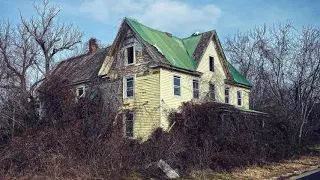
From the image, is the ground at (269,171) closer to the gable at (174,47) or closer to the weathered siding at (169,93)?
the weathered siding at (169,93)

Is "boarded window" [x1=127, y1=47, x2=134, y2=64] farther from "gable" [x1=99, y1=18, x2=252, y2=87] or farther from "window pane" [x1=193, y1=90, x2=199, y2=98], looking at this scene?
"window pane" [x1=193, y1=90, x2=199, y2=98]

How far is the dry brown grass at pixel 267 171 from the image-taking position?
519 inches

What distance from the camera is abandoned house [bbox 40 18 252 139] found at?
68.6ft

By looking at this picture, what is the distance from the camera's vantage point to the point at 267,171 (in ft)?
49.0

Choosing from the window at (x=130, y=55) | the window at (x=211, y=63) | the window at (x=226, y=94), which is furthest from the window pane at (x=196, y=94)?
the window at (x=130, y=55)

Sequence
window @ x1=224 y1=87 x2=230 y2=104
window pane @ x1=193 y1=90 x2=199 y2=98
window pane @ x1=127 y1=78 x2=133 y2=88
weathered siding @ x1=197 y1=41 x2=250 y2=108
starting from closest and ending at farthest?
window pane @ x1=127 y1=78 x2=133 y2=88 → window pane @ x1=193 y1=90 x2=199 y2=98 → weathered siding @ x1=197 y1=41 x2=250 y2=108 → window @ x1=224 y1=87 x2=230 y2=104

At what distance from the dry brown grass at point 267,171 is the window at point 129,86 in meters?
9.94

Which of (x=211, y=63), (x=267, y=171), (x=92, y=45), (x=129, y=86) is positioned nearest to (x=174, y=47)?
(x=211, y=63)

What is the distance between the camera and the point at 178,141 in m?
15.7

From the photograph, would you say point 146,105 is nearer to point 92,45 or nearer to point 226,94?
point 226,94

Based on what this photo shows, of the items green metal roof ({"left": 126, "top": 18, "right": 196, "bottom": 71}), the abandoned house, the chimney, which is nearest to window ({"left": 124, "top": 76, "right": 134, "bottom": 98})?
the abandoned house

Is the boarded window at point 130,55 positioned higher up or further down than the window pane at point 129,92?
higher up

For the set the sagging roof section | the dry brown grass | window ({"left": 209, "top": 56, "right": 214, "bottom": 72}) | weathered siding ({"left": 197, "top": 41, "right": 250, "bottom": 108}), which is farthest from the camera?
the sagging roof section

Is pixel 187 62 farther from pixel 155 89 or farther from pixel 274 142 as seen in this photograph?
pixel 274 142
